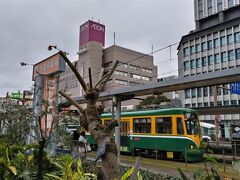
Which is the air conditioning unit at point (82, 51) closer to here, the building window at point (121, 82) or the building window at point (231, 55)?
the building window at point (121, 82)

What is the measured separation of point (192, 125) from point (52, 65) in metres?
7.45

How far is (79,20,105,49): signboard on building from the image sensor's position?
213 ft

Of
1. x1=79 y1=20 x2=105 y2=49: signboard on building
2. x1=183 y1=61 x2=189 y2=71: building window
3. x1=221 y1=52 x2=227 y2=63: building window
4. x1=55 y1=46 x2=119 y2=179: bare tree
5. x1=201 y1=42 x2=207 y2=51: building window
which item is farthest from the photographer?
x1=79 y1=20 x2=105 y2=49: signboard on building

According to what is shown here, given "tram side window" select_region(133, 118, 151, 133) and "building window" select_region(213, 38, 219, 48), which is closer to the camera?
"tram side window" select_region(133, 118, 151, 133)

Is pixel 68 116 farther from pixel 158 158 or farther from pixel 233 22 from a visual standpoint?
pixel 233 22

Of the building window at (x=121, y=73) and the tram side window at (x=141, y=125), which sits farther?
the building window at (x=121, y=73)

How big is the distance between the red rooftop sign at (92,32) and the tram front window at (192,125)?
5289 centimetres

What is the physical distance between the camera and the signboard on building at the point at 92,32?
213 feet

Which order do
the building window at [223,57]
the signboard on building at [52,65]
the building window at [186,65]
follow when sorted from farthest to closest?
the building window at [186,65] → the building window at [223,57] → the signboard on building at [52,65]

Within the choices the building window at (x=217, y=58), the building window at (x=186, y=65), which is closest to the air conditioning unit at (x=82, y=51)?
the building window at (x=186, y=65)

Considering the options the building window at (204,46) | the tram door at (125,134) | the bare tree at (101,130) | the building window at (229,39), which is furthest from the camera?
A: the building window at (204,46)

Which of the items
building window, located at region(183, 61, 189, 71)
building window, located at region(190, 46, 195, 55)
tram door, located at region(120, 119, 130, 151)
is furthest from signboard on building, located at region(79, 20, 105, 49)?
tram door, located at region(120, 119, 130, 151)

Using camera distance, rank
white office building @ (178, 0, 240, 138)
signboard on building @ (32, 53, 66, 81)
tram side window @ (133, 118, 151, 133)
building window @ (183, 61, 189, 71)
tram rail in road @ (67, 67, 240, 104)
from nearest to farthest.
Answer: tram rail in road @ (67, 67, 240, 104) < signboard on building @ (32, 53, 66, 81) < tram side window @ (133, 118, 151, 133) < white office building @ (178, 0, 240, 138) < building window @ (183, 61, 189, 71)

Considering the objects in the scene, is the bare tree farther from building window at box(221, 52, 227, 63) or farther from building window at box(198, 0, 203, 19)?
building window at box(198, 0, 203, 19)
